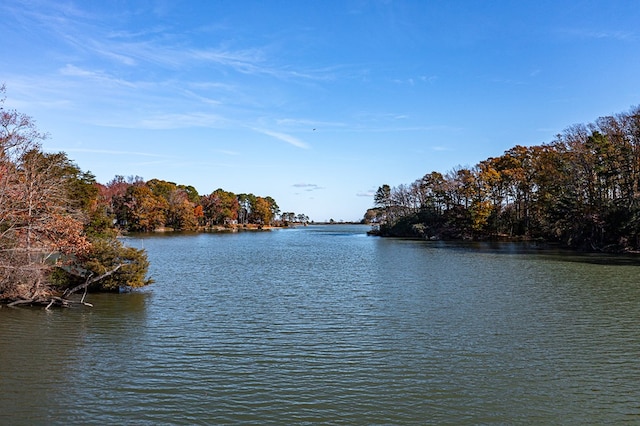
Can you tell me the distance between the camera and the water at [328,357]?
8469 mm

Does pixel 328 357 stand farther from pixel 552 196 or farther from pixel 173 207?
pixel 173 207

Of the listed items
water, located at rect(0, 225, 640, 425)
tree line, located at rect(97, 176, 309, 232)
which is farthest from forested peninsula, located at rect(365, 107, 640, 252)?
tree line, located at rect(97, 176, 309, 232)

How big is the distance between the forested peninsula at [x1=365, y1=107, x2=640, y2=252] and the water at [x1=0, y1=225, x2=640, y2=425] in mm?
26493

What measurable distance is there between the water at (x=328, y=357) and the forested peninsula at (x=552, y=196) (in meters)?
26.5

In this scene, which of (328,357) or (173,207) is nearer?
(328,357)

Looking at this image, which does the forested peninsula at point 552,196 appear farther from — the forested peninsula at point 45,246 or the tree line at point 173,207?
the tree line at point 173,207

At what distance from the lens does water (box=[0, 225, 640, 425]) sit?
847 centimetres

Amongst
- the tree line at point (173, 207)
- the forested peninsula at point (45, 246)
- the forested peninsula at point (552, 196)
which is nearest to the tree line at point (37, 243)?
the forested peninsula at point (45, 246)

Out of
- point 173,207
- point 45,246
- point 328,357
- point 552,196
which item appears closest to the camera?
point 328,357

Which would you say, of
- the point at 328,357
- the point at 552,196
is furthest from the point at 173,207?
the point at 328,357

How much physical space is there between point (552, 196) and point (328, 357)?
51251 mm

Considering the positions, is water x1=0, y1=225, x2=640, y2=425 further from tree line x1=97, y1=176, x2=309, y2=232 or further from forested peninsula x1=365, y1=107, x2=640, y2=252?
tree line x1=97, y1=176, x2=309, y2=232

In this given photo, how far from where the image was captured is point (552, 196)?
54531 mm

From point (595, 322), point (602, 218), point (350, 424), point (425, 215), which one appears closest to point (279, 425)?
point (350, 424)
